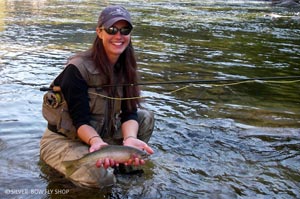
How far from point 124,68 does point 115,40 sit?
0.52 metres

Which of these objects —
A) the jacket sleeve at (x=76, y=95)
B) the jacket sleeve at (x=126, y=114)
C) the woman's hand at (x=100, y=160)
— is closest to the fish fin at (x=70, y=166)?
the woman's hand at (x=100, y=160)

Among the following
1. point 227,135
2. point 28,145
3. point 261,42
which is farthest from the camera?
point 261,42

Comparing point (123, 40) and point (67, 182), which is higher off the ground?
point (123, 40)

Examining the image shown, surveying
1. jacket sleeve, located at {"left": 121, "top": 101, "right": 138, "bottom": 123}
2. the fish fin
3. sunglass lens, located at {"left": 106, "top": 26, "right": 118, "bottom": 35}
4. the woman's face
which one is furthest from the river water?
sunglass lens, located at {"left": 106, "top": 26, "right": 118, "bottom": 35}

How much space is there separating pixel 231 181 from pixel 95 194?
5.21 ft

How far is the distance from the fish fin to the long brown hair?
0.94 meters

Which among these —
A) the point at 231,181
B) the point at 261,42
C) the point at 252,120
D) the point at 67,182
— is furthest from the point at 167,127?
the point at 261,42

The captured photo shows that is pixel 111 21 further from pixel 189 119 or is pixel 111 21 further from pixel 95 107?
pixel 189 119

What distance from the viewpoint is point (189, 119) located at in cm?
746

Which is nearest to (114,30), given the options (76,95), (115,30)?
(115,30)

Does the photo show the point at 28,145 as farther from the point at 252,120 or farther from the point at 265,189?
the point at 252,120

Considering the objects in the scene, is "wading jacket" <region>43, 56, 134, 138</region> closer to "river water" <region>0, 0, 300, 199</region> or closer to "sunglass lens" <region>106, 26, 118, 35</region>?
"sunglass lens" <region>106, 26, 118, 35</region>

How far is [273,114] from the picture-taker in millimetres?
7891

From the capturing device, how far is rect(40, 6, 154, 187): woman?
4496mm
